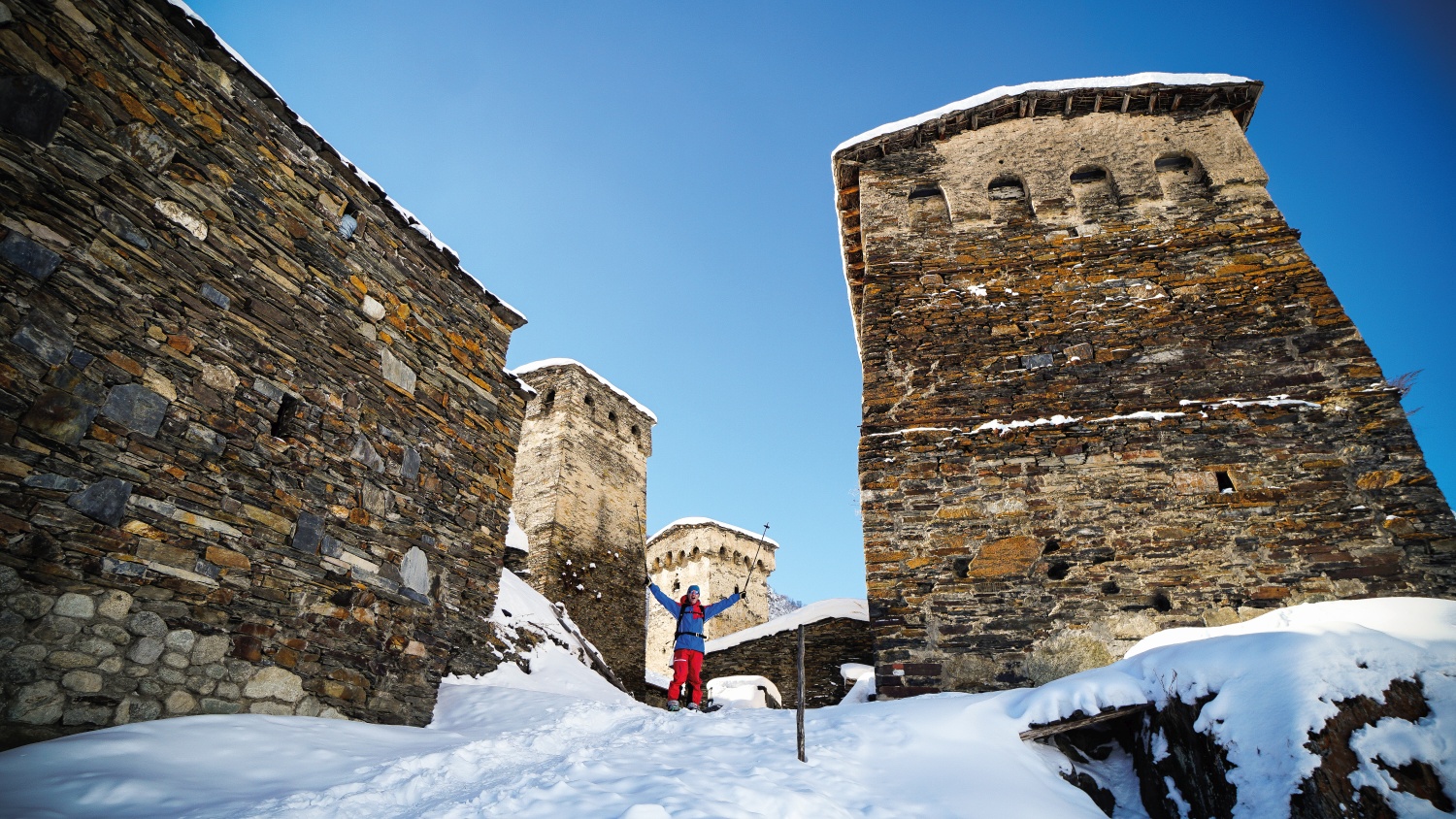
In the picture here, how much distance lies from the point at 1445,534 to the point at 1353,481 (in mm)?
633

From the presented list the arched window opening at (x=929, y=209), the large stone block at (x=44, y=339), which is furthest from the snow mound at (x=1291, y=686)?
the large stone block at (x=44, y=339)

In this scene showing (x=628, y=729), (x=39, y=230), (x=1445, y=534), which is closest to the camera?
(x=39, y=230)

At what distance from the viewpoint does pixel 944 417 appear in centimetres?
653

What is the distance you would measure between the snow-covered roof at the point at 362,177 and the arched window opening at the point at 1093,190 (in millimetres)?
6362

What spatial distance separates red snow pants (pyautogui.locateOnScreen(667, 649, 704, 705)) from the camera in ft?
22.3

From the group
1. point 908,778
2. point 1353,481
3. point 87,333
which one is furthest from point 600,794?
point 1353,481

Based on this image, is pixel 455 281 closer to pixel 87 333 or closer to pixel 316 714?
pixel 87 333

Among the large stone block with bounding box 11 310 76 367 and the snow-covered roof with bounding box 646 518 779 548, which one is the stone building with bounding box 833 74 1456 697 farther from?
the snow-covered roof with bounding box 646 518 779 548

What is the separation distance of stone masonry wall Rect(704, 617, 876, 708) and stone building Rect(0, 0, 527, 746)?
19.4 feet

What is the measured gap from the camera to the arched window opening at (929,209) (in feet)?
26.3

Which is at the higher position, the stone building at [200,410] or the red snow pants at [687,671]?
the stone building at [200,410]

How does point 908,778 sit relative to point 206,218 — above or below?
below

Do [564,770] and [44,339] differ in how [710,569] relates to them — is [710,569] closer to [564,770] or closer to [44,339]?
[564,770]

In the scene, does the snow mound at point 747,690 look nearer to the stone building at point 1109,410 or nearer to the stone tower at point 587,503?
the stone tower at point 587,503
